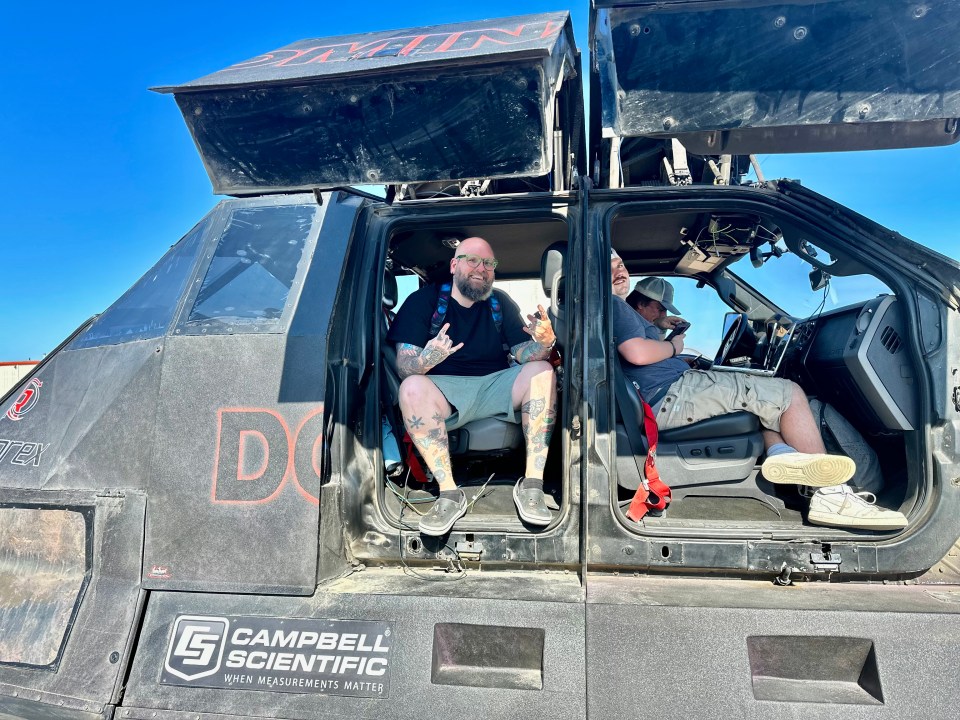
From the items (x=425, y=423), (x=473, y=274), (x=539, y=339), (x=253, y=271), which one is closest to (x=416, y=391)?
(x=425, y=423)

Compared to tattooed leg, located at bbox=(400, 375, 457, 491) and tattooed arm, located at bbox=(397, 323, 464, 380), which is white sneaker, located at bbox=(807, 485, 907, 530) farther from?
tattooed arm, located at bbox=(397, 323, 464, 380)

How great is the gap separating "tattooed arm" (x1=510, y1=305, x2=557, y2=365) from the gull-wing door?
3.10 feet

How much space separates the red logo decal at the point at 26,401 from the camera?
2.57 m

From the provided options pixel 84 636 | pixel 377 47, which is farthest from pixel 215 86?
pixel 84 636

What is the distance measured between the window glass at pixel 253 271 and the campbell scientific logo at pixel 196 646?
1.10 metres

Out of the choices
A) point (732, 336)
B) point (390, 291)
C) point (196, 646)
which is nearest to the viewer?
point (196, 646)

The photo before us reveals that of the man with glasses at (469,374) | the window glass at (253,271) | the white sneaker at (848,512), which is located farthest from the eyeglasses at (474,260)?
the white sneaker at (848,512)

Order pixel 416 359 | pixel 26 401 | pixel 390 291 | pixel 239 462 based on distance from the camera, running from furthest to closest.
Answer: pixel 390 291 → pixel 416 359 → pixel 26 401 → pixel 239 462

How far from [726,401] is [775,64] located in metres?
1.34

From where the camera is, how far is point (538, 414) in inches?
104

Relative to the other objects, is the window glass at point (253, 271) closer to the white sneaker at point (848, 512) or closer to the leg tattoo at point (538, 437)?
the leg tattoo at point (538, 437)

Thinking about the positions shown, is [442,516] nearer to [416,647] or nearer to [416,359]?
[416,647]

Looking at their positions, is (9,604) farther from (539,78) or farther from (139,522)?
(539,78)

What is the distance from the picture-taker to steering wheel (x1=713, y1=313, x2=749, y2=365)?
11.3 ft
